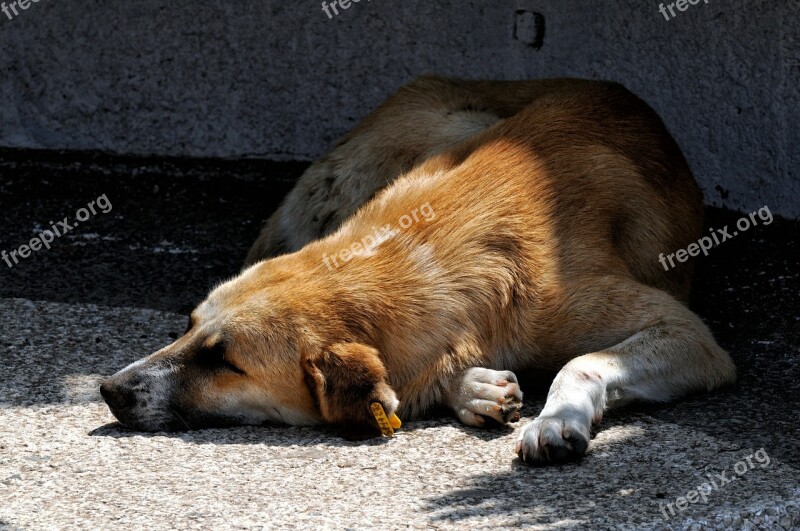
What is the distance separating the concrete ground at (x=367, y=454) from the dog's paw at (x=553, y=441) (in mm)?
51

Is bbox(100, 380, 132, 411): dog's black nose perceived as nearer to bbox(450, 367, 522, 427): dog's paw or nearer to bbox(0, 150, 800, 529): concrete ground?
bbox(0, 150, 800, 529): concrete ground

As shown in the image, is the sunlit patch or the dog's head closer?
the dog's head

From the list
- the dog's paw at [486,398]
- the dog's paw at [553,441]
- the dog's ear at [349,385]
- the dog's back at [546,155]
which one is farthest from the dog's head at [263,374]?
the dog's back at [546,155]

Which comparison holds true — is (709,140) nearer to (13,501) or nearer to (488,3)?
(488,3)

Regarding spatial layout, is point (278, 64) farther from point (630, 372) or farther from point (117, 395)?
point (630, 372)

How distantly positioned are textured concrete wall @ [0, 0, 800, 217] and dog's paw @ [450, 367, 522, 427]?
301 cm

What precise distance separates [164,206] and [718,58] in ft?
11.6

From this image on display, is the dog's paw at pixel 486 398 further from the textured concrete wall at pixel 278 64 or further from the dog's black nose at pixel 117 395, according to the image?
the textured concrete wall at pixel 278 64

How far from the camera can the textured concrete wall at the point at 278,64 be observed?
711 centimetres

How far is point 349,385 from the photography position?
4352 mm

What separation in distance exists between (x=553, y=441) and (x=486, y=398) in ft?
1.33

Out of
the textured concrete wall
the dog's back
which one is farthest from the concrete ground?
the textured concrete wall

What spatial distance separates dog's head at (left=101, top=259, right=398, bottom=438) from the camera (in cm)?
437

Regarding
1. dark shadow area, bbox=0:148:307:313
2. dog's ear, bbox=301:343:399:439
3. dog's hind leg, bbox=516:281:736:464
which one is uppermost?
dark shadow area, bbox=0:148:307:313
